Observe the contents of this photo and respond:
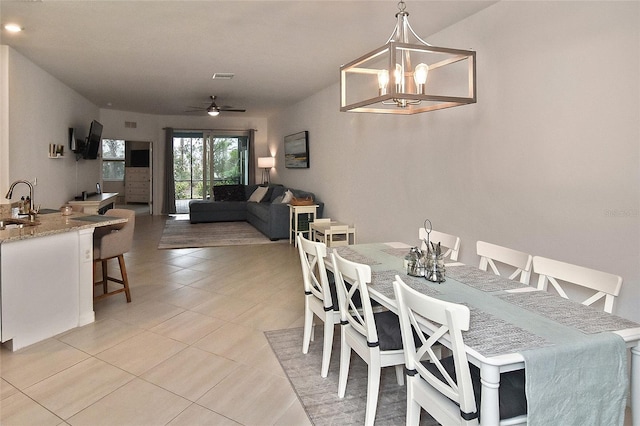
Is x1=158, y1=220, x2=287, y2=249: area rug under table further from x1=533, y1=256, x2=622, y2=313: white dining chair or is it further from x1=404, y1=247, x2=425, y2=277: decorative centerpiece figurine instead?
x1=533, y1=256, x2=622, y2=313: white dining chair

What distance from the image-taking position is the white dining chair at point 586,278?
1.89 m

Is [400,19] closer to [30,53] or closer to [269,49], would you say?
[269,49]

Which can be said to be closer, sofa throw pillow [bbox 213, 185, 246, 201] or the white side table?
the white side table

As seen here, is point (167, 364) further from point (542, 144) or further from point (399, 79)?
point (542, 144)

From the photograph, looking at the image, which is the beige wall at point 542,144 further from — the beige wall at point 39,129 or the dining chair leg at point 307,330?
the beige wall at point 39,129

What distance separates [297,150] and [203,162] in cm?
394

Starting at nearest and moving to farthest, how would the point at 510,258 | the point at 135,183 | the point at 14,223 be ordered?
the point at 510,258 < the point at 14,223 < the point at 135,183

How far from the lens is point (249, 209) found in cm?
931

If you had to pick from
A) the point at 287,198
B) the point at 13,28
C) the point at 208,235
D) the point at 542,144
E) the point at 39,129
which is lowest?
the point at 208,235

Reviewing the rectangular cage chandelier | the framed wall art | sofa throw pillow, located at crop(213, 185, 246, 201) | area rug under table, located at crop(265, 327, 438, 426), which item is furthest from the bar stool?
sofa throw pillow, located at crop(213, 185, 246, 201)

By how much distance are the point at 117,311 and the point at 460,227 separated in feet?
10.7

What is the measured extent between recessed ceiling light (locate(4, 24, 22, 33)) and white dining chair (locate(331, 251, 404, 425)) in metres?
3.92

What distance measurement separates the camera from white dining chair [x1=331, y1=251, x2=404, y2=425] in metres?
1.98

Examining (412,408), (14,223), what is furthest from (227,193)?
(412,408)
